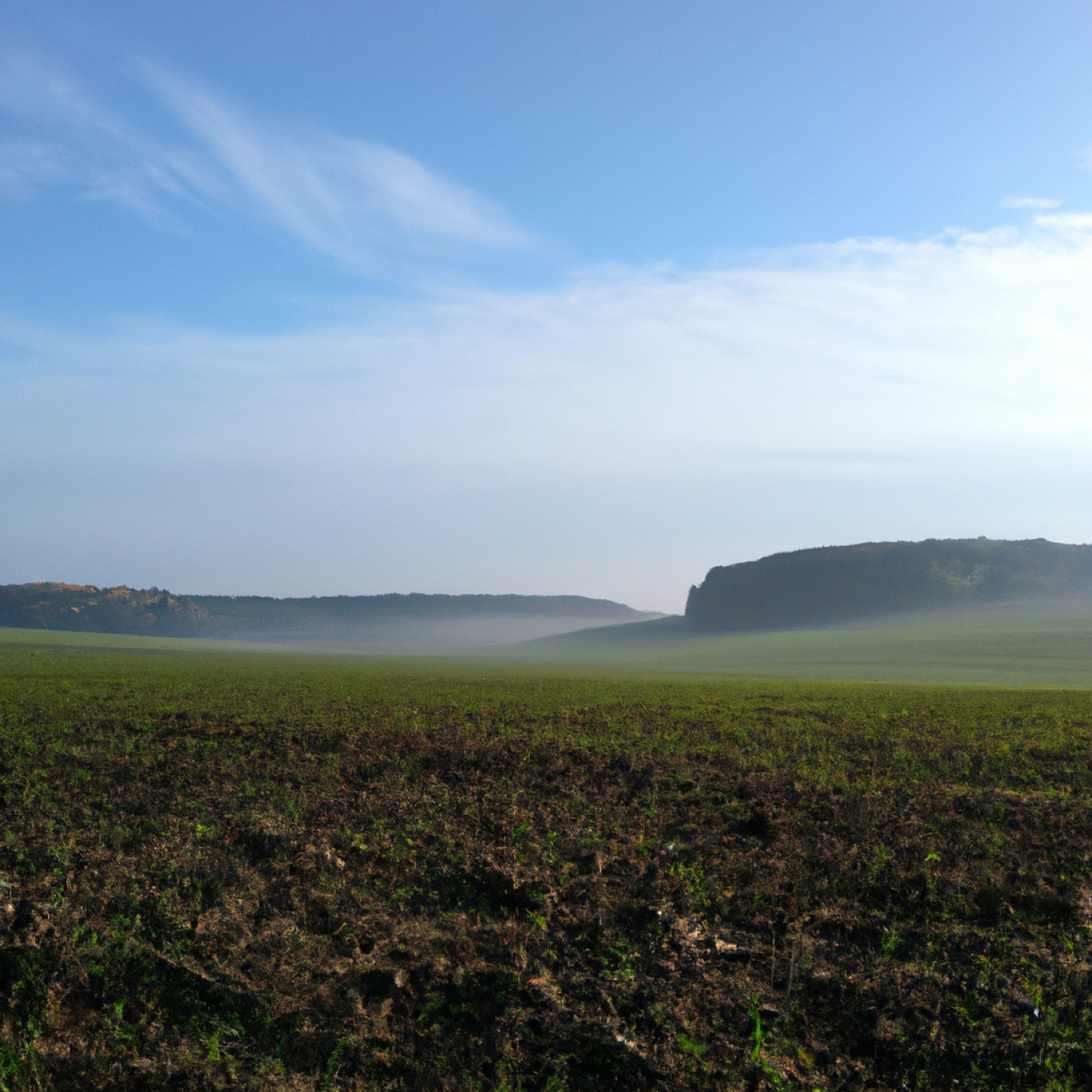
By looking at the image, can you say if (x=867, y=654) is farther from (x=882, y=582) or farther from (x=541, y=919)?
(x=882, y=582)

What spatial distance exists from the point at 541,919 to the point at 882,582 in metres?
167

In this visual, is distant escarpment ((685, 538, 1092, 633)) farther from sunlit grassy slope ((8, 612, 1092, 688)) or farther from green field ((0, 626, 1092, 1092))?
green field ((0, 626, 1092, 1092))

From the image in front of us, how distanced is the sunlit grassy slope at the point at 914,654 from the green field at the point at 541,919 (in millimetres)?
36509

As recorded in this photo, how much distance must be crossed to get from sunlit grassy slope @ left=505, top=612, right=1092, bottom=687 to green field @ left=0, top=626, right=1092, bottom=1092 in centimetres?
3651

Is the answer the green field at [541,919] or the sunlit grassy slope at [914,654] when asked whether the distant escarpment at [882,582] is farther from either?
the green field at [541,919]

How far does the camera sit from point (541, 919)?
850cm

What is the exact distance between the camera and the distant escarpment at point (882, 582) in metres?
148

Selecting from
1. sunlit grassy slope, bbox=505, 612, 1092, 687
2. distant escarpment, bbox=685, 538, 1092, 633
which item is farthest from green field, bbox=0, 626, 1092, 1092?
distant escarpment, bbox=685, 538, 1092, 633

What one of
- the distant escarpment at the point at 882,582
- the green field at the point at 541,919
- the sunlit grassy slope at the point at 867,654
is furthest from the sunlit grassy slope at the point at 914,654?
the green field at the point at 541,919

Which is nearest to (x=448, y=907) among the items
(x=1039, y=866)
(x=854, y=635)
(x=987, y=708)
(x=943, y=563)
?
(x=1039, y=866)

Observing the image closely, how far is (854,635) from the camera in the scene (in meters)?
103

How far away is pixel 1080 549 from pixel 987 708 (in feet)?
525

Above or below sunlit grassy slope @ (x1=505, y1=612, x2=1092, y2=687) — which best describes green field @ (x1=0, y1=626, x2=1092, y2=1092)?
above

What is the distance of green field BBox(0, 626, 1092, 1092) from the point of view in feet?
21.6
